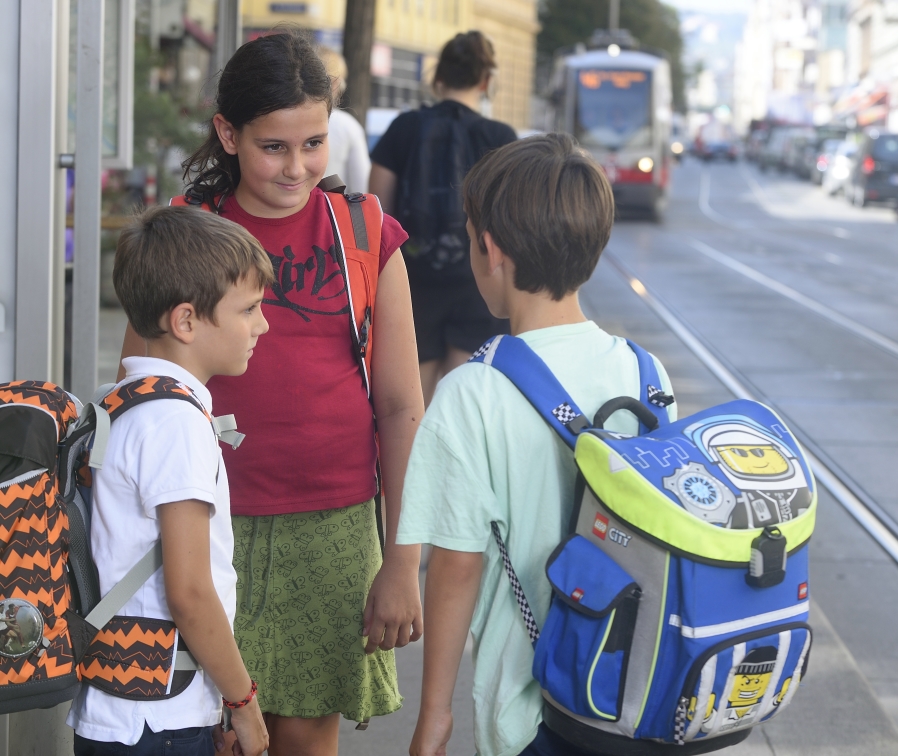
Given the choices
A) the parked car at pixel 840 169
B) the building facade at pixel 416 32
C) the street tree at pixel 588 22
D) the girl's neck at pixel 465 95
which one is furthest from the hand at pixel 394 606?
the street tree at pixel 588 22

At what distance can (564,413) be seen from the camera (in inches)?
73.8

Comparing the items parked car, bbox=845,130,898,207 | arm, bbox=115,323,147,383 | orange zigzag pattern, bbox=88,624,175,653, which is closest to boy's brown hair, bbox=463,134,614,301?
arm, bbox=115,323,147,383

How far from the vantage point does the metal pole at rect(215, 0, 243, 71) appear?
4254 millimetres

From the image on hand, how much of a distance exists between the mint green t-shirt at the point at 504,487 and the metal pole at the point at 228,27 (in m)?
2.68

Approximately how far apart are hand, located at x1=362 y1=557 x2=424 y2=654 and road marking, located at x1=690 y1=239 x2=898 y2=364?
859cm

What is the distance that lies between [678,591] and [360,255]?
0.95 metres

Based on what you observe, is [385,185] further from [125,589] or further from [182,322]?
[125,589]

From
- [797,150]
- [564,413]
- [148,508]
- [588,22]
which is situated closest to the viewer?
[148,508]

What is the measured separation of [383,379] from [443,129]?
2.40 m

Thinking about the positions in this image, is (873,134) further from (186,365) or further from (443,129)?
(186,365)

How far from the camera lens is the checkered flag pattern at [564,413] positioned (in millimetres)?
1867

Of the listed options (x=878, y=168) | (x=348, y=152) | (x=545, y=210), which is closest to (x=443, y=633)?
(x=545, y=210)

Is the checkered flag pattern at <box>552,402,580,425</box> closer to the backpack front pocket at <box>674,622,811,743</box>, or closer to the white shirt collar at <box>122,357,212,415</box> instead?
the backpack front pocket at <box>674,622,811,743</box>

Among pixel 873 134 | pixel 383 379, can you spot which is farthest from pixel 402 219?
pixel 873 134
